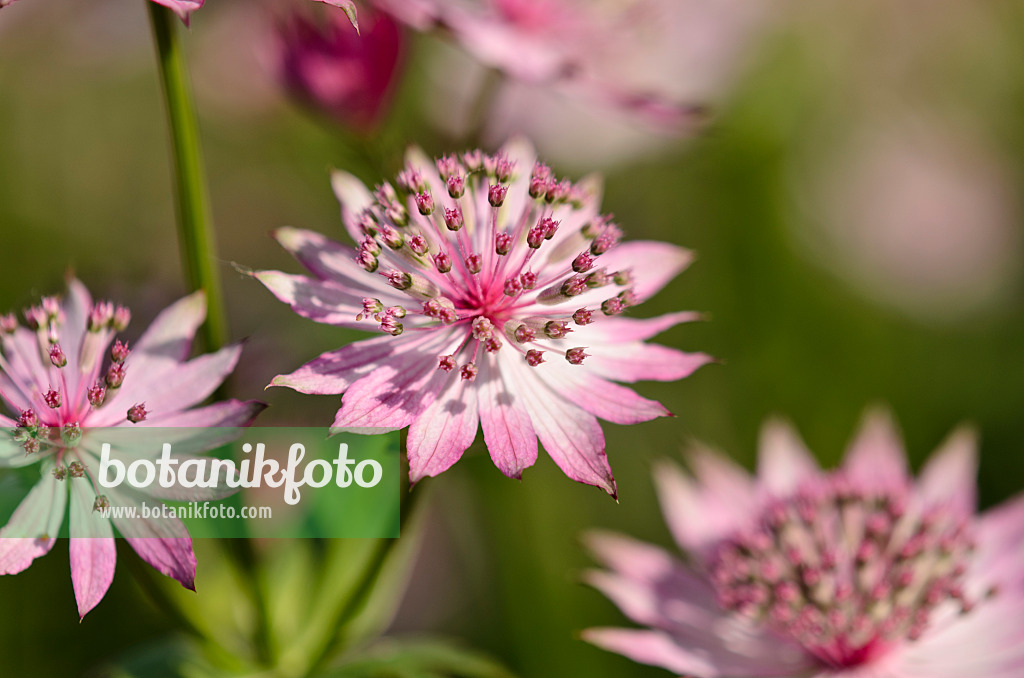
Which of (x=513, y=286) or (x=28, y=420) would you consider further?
(x=513, y=286)

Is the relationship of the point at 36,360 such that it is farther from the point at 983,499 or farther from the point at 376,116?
the point at 983,499

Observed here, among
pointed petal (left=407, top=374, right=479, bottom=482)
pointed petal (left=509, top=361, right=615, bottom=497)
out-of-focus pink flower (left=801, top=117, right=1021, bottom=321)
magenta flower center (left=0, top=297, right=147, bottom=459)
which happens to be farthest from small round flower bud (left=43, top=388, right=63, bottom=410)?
out-of-focus pink flower (left=801, top=117, right=1021, bottom=321)

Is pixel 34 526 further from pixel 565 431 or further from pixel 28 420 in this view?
pixel 565 431

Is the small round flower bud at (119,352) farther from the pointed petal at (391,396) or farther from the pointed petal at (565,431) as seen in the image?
the pointed petal at (565,431)

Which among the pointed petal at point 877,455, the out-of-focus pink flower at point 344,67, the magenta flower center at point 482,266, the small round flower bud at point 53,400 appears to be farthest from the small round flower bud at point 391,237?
the pointed petal at point 877,455

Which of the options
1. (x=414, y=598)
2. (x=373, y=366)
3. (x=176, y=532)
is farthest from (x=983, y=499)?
(x=176, y=532)

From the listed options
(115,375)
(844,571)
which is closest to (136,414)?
(115,375)

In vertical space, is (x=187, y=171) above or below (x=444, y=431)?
above
